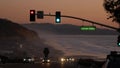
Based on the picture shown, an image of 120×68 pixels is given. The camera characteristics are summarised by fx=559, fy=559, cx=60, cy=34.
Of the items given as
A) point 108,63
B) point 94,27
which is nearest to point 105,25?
point 94,27

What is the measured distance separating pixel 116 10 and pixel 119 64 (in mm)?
39248

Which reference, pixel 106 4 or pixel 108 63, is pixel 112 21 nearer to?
pixel 106 4

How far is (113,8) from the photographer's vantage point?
56.2m

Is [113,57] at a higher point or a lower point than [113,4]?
lower

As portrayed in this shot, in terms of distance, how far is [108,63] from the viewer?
17.5 meters

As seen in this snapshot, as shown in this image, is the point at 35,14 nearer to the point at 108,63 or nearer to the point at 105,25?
the point at 105,25

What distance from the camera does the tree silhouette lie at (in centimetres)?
5559

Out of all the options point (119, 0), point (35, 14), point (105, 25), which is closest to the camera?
point (35, 14)

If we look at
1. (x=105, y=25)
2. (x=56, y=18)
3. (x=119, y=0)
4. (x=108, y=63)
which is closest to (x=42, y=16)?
(x=56, y=18)

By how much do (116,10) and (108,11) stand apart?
1.56m

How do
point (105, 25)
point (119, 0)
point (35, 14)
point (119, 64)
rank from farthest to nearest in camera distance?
1. point (119, 0)
2. point (105, 25)
3. point (35, 14)
4. point (119, 64)

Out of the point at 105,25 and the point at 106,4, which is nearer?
the point at 105,25

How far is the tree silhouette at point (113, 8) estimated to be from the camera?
55.6m

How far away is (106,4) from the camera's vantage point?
56.7 metres
